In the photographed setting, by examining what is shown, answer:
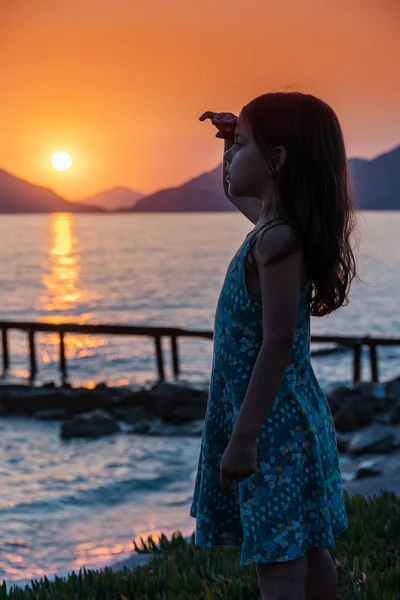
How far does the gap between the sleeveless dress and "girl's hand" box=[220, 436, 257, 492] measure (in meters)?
0.09

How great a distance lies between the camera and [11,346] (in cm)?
3294

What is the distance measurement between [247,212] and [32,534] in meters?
6.34

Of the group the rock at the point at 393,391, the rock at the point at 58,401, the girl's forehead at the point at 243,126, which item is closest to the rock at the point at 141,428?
the rock at the point at 58,401

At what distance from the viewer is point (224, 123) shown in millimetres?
3305

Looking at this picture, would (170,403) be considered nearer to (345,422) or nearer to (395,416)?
(345,422)

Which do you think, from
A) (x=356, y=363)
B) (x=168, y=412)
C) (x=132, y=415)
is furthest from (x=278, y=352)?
(x=356, y=363)

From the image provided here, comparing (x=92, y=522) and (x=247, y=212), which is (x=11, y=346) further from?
(x=247, y=212)

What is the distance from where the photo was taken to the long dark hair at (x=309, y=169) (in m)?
2.78

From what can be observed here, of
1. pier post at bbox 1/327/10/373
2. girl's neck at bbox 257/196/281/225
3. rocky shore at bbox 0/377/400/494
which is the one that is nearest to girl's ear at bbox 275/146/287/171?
girl's neck at bbox 257/196/281/225

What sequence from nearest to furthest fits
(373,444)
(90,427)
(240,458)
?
1. (240,458)
2. (373,444)
3. (90,427)

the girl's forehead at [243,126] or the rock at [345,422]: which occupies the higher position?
the girl's forehead at [243,126]

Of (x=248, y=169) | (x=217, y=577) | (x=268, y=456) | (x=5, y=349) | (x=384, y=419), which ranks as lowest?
(x=384, y=419)

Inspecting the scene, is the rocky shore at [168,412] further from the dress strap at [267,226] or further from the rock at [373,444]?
the dress strap at [267,226]

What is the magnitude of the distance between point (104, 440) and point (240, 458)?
12.1 m
